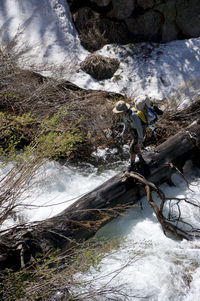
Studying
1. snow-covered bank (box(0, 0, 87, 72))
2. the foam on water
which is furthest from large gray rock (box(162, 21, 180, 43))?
the foam on water

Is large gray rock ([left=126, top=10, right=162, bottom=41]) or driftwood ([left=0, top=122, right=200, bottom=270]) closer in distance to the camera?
driftwood ([left=0, top=122, right=200, bottom=270])

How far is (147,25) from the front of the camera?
7461 millimetres

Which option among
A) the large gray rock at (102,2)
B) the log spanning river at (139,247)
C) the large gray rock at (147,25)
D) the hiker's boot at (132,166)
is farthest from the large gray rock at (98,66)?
the hiker's boot at (132,166)

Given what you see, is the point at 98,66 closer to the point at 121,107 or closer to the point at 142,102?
the point at 142,102

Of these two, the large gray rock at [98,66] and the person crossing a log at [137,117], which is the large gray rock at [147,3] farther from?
the person crossing a log at [137,117]

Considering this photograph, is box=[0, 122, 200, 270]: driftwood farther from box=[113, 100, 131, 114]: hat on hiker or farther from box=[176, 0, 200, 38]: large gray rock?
box=[176, 0, 200, 38]: large gray rock

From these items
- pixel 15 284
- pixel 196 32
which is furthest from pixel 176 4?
pixel 15 284

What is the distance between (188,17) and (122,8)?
67.4 inches

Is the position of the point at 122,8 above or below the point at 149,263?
above

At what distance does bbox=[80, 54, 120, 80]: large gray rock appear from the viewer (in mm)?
6875

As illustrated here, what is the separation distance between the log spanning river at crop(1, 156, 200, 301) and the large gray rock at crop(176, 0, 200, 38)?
4032 mm

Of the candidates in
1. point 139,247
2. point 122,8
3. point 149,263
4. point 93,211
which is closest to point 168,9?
point 122,8

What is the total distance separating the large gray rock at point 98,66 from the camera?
6875 millimetres

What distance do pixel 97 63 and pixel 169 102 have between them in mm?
1991
